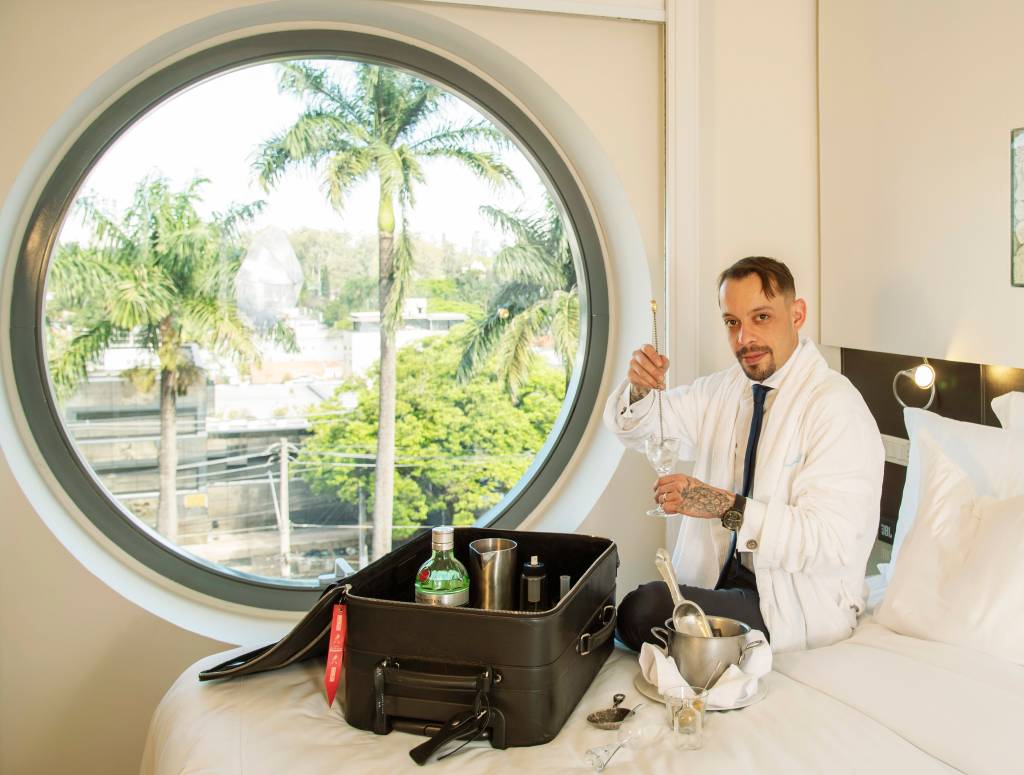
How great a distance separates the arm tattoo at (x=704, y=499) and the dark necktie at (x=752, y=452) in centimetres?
27

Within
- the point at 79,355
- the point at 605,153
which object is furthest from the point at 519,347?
the point at 605,153

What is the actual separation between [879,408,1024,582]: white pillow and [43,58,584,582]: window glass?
107cm

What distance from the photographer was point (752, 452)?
1978 millimetres

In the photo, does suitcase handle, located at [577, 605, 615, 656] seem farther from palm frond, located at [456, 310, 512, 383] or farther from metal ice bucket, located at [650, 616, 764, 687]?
palm frond, located at [456, 310, 512, 383]

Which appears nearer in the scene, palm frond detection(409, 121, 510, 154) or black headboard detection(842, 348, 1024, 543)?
black headboard detection(842, 348, 1024, 543)

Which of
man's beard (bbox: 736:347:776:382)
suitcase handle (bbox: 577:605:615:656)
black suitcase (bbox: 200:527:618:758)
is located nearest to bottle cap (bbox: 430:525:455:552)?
black suitcase (bbox: 200:527:618:758)

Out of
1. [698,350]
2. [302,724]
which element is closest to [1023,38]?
[698,350]

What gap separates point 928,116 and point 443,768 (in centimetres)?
179

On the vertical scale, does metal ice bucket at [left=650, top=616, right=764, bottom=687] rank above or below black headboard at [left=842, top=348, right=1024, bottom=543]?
below

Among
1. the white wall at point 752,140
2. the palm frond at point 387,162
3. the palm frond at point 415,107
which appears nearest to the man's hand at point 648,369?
the white wall at point 752,140

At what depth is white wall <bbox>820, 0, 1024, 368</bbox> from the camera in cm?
183

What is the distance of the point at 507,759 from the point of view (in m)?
1.33

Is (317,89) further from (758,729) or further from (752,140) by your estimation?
(758,729)

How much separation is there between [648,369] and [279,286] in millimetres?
2167
